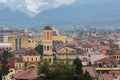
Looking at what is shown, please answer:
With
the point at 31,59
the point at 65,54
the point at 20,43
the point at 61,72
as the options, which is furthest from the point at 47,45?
the point at 20,43

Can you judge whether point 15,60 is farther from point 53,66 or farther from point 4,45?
point 4,45

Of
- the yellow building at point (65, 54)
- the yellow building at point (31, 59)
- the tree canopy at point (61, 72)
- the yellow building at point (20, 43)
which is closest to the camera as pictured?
the tree canopy at point (61, 72)

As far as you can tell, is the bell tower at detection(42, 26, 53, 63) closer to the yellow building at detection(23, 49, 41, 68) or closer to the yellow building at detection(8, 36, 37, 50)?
the yellow building at detection(23, 49, 41, 68)

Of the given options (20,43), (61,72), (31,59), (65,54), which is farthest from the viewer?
(20,43)

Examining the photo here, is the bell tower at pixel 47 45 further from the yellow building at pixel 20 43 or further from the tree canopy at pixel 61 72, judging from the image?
the yellow building at pixel 20 43

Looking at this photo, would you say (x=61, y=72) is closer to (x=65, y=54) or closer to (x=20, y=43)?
(x=65, y=54)

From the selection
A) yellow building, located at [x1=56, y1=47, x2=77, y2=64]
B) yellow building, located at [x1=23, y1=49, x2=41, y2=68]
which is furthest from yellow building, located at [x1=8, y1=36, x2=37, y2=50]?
yellow building, located at [x1=23, y1=49, x2=41, y2=68]

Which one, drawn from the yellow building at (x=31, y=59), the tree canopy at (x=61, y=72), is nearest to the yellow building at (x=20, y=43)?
the yellow building at (x=31, y=59)

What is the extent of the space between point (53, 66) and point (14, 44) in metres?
68.8

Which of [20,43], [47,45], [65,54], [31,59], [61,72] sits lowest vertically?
[61,72]

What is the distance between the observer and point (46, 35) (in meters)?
51.0

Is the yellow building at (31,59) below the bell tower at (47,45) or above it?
below

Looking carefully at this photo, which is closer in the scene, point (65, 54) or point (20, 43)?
point (65, 54)

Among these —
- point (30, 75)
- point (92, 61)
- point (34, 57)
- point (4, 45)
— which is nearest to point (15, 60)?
point (34, 57)
